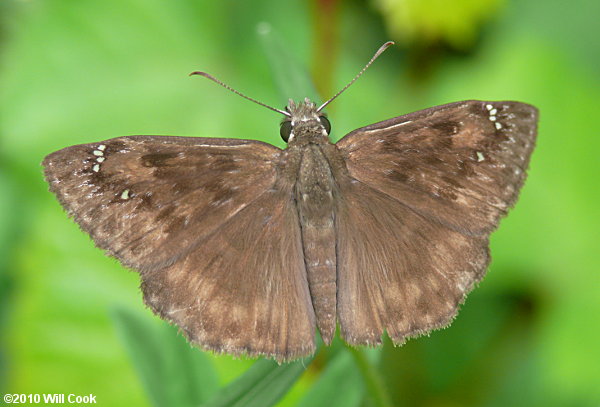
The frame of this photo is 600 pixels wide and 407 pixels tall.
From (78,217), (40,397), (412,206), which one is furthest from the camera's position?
(40,397)

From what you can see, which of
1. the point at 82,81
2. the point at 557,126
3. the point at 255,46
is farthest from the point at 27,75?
the point at 557,126

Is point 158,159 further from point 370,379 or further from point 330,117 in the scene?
point 330,117

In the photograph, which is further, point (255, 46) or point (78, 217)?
point (255, 46)

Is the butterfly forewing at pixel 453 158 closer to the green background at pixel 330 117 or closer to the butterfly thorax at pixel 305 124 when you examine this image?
the butterfly thorax at pixel 305 124

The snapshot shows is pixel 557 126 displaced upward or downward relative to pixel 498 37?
downward

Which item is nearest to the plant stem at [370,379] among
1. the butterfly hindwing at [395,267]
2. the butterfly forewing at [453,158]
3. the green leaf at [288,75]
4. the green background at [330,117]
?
the butterfly hindwing at [395,267]

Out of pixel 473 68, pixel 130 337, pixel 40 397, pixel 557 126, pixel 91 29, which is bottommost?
pixel 40 397

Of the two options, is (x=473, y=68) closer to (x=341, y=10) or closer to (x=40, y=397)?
(x=341, y=10)

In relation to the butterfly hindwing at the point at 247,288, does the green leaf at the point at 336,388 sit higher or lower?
lower
